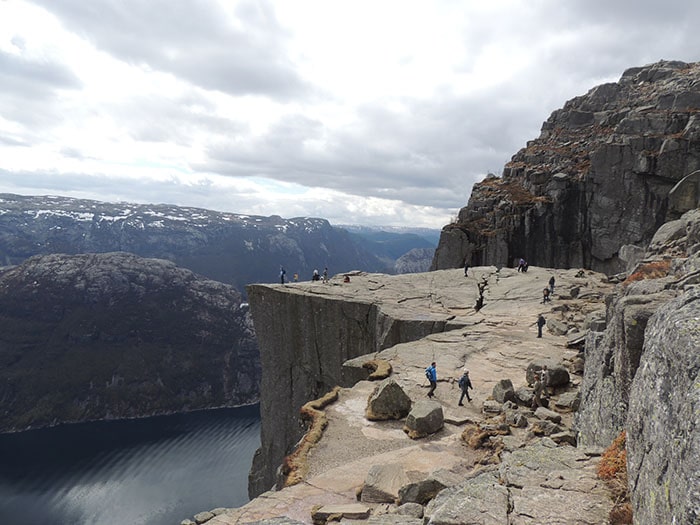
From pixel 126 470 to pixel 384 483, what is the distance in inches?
5375

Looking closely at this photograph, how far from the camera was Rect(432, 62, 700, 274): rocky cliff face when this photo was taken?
63375 mm

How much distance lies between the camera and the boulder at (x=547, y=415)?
13.8 metres

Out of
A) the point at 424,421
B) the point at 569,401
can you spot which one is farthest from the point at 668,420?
the point at 569,401

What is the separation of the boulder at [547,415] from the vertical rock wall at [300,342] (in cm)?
1475

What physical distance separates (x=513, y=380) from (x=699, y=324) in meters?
14.7

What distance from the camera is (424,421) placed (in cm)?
1445

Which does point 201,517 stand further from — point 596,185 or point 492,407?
point 596,185

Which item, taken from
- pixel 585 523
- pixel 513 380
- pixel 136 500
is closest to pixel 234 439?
pixel 136 500

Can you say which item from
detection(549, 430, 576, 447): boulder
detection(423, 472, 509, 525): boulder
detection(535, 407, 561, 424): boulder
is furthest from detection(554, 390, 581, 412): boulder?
detection(423, 472, 509, 525): boulder

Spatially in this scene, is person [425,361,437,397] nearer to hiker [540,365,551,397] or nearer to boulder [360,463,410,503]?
hiker [540,365,551,397]

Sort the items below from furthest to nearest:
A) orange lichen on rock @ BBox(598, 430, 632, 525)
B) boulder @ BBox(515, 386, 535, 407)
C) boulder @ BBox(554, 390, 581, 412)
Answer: boulder @ BBox(515, 386, 535, 407), boulder @ BBox(554, 390, 581, 412), orange lichen on rock @ BBox(598, 430, 632, 525)

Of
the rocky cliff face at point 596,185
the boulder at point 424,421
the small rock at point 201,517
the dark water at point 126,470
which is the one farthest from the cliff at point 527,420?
the dark water at point 126,470

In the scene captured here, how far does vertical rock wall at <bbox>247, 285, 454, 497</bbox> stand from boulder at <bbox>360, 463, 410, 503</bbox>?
60.2 ft

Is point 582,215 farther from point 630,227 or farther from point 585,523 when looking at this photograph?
point 585,523
